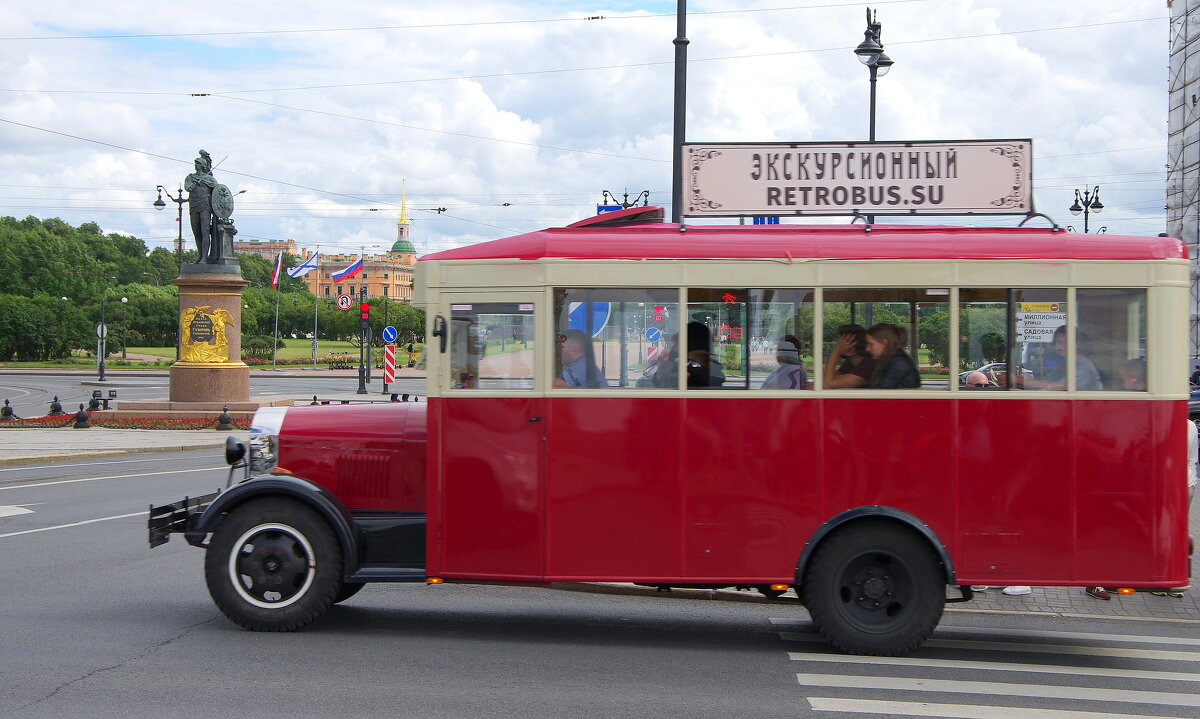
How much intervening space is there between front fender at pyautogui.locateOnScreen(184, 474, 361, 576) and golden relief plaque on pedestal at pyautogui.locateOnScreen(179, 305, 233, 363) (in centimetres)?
2281

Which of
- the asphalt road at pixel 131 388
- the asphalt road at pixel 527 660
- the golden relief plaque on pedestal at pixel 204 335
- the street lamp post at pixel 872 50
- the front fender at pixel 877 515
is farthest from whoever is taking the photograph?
the asphalt road at pixel 131 388

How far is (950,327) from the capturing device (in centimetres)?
673

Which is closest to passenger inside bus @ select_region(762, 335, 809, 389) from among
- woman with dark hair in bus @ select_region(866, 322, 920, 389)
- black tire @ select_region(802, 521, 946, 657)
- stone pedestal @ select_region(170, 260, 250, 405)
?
woman with dark hair in bus @ select_region(866, 322, 920, 389)

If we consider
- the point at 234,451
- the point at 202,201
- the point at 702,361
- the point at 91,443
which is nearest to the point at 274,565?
the point at 234,451

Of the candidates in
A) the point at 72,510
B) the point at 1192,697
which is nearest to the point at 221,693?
the point at 1192,697

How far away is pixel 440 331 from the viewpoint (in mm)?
6844

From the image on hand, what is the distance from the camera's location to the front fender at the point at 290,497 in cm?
694

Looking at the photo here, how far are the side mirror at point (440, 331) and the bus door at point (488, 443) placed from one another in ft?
0.05

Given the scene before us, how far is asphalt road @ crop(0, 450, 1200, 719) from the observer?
5645mm

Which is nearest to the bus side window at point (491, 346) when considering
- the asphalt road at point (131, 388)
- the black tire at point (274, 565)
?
the black tire at point (274, 565)

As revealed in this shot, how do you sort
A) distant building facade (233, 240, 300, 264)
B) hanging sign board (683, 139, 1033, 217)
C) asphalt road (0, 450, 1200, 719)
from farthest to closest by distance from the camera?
distant building facade (233, 240, 300, 264) → hanging sign board (683, 139, 1033, 217) → asphalt road (0, 450, 1200, 719)

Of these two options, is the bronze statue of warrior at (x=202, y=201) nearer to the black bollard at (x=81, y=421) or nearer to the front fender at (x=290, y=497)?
the black bollard at (x=81, y=421)

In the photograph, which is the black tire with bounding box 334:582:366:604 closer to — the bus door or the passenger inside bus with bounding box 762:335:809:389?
the bus door

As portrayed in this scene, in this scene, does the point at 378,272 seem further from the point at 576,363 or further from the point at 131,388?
the point at 576,363
